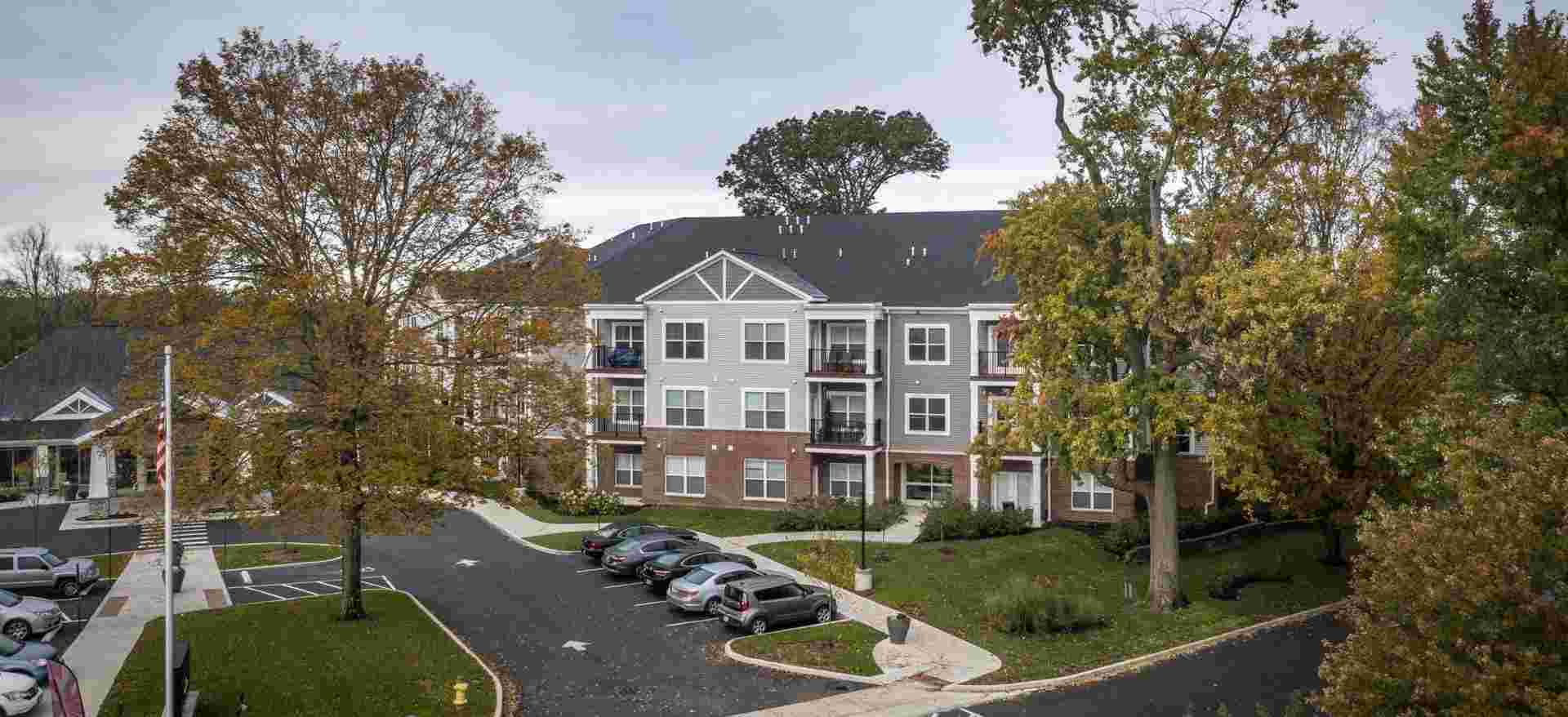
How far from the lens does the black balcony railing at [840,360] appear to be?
138 feet

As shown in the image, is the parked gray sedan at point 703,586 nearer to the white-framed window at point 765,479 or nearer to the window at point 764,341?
the white-framed window at point 765,479

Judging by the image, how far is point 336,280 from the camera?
2261 cm

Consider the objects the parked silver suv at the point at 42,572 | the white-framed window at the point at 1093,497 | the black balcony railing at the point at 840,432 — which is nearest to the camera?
the parked silver suv at the point at 42,572

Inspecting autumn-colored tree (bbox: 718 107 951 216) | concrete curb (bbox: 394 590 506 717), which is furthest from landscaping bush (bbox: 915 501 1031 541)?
autumn-colored tree (bbox: 718 107 951 216)

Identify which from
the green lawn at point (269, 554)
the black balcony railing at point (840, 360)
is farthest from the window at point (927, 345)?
the green lawn at point (269, 554)

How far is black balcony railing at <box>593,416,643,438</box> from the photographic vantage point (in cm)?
4531

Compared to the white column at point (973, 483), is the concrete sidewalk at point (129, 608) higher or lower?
lower

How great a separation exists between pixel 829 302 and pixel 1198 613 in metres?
19.7

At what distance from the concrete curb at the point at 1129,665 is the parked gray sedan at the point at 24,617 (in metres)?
20.3

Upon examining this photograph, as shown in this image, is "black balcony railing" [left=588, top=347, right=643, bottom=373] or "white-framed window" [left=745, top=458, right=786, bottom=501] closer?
"white-framed window" [left=745, top=458, right=786, bottom=501]

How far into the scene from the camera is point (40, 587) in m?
28.5

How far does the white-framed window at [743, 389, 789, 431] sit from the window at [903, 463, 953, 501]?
5510 millimetres

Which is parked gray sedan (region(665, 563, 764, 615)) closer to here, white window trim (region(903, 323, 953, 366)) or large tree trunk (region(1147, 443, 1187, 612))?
large tree trunk (region(1147, 443, 1187, 612))

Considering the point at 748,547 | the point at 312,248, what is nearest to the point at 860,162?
the point at 748,547
